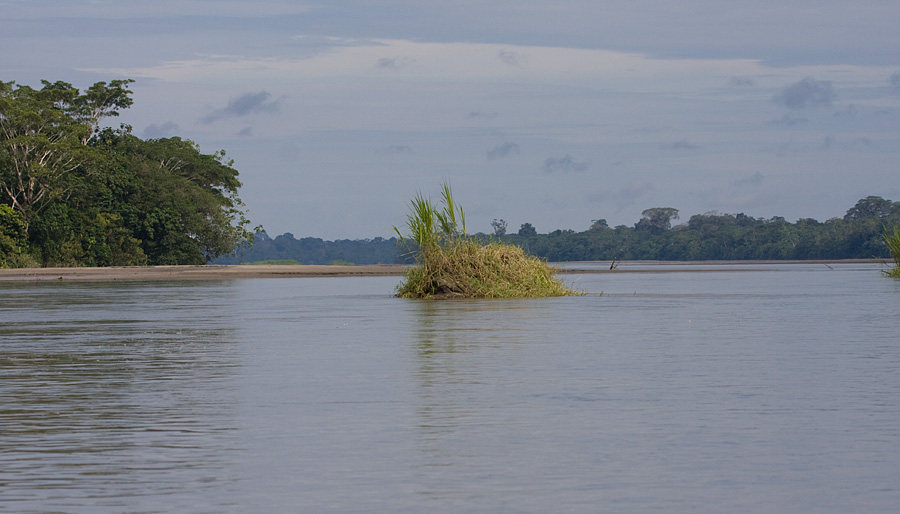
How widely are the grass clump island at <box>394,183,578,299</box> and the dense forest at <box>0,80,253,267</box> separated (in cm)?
3202

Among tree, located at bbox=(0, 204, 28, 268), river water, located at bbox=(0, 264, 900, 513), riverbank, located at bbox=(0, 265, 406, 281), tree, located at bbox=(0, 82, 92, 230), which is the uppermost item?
tree, located at bbox=(0, 82, 92, 230)

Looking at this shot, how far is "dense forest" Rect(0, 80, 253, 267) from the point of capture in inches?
2087

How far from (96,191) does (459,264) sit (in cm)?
3685

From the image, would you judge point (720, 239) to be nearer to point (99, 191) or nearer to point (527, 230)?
point (527, 230)

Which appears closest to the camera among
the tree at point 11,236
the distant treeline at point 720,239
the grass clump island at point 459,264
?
the grass clump island at point 459,264

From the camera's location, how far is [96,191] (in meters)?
57.0

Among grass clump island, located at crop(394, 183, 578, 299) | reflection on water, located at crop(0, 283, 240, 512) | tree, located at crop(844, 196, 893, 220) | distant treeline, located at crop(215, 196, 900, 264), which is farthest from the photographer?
tree, located at crop(844, 196, 893, 220)

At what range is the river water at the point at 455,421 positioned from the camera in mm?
4883

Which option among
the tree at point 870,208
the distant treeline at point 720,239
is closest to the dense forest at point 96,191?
the distant treeline at point 720,239

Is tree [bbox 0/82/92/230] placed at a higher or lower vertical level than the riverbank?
higher

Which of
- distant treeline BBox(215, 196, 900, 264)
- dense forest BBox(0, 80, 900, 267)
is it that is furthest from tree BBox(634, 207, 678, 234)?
dense forest BBox(0, 80, 900, 267)

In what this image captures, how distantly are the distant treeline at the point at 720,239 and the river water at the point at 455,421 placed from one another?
76.1m

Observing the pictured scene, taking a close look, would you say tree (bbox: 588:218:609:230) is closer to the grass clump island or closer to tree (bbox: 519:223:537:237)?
tree (bbox: 519:223:537:237)

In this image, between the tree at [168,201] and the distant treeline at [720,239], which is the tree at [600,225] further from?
the tree at [168,201]
